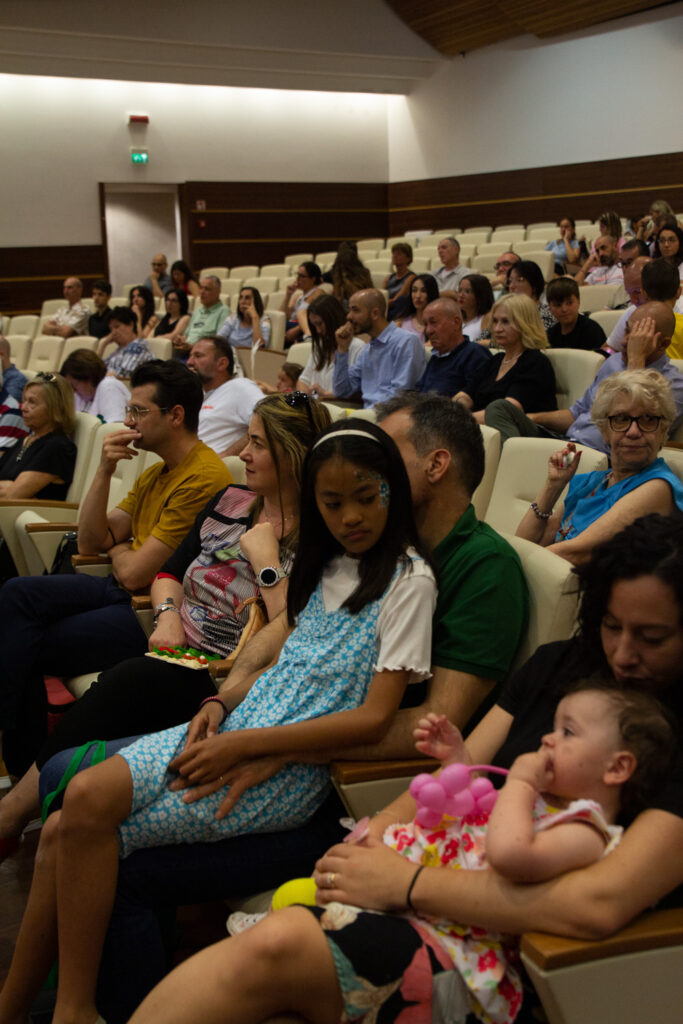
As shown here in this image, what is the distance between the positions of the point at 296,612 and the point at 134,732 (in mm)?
574

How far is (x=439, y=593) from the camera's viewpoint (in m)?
1.78

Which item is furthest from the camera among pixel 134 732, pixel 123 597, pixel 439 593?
pixel 123 597

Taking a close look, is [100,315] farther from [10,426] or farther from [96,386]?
[10,426]

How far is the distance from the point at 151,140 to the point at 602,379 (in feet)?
38.3

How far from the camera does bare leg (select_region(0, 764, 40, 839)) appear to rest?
2230mm

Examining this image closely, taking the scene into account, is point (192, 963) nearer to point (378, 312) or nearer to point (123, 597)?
point (123, 597)

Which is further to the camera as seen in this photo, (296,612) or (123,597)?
(123,597)

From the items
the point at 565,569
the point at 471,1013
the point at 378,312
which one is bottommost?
the point at 471,1013

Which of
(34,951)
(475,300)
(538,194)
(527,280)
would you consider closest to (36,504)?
(34,951)

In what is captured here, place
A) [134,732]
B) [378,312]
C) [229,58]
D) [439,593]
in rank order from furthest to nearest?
[229,58] < [378,312] < [134,732] < [439,593]

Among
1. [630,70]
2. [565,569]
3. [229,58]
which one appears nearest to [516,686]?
[565,569]

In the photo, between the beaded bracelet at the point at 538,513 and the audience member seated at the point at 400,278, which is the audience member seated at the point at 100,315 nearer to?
the audience member seated at the point at 400,278

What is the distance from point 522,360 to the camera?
4.16 m

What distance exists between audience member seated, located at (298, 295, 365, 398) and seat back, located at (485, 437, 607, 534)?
8.80 feet
